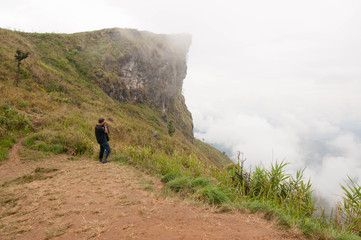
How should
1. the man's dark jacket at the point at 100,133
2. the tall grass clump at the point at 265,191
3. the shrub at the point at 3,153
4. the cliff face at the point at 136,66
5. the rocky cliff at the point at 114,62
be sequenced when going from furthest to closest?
the cliff face at the point at 136,66, the rocky cliff at the point at 114,62, the man's dark jacket at the point at 100,133, the shrub at the point at 3,153, the tall grass clump at the point at 265,191

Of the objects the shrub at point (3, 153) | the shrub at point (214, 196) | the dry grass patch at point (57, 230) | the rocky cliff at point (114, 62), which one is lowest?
the shrub at point (3, 153)

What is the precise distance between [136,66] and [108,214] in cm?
5987

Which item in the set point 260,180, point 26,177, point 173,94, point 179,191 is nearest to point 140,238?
point 179,191

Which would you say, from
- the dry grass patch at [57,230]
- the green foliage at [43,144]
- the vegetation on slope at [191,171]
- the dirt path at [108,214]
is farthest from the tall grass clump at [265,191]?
the green foliage at [43,144]

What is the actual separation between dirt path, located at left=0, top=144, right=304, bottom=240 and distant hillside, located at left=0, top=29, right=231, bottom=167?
3997 millimetres

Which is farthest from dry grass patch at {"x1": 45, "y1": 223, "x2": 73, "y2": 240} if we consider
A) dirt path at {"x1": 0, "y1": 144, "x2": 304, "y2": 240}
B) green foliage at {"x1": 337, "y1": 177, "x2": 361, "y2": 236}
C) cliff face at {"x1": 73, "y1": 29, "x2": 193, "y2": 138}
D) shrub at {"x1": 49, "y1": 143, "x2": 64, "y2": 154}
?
cliff face at {"x1": 73, "y1": 29, "x2": 193, "y2": 138}

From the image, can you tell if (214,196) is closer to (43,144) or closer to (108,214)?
(108,214)

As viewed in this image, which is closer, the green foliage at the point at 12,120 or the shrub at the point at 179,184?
the shrub at the point at 179,184

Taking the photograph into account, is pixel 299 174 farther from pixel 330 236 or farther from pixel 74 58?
pixel 74 58

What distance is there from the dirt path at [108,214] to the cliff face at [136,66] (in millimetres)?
40605

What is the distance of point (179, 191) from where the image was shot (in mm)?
4707

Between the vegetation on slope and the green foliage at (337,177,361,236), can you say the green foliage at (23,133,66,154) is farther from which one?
the green foliage at (337,177,361,236)

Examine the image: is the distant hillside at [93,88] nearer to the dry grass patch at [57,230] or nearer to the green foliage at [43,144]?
the green foliage at [43,144]

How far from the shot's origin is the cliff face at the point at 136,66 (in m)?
45.8
